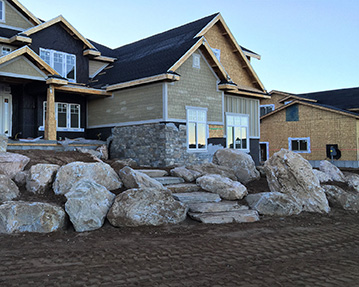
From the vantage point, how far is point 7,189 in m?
8.75

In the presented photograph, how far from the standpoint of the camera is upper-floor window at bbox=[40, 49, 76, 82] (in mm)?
18344

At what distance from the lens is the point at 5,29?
17.6 m

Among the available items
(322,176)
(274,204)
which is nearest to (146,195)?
(274,204)

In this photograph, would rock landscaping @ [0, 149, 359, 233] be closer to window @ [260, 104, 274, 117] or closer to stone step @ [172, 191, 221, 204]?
stone step @ [172, 191, 221, 204]

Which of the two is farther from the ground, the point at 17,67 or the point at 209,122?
the point at 17,67

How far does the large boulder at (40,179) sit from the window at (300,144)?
2378 centimetres

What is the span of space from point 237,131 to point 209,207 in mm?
11036

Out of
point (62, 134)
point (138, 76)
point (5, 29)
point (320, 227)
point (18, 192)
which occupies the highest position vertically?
point (5, 29)

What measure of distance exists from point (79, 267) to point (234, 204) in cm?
538

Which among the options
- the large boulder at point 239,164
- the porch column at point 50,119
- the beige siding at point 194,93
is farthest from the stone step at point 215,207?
the porch column at point 50,119

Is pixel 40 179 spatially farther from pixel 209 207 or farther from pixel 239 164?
pixel 239 164

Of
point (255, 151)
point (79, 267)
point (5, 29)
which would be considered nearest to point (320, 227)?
point (79, 267)

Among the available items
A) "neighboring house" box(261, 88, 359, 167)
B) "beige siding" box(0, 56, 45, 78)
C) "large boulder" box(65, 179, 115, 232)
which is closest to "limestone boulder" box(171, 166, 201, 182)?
"large boulder" box(65, 179, 115, 232)

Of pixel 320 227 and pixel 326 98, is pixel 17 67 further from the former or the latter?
pixel 326 98
